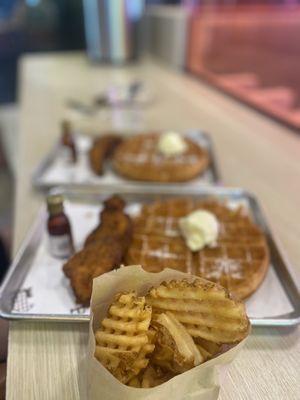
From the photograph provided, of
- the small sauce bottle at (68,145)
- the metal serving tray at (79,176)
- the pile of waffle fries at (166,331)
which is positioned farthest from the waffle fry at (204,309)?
the small sauce bottle at (68,145)

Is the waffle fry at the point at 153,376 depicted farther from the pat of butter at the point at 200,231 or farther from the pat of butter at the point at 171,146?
the pat of butter at the point at 171,146

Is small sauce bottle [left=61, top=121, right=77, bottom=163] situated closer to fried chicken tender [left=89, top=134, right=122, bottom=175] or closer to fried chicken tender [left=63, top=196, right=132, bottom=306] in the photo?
fried chicken tender [left=89, top=134, right=122, bottom=175]

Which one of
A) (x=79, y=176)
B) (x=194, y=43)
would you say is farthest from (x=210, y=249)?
(x=194, y=43)

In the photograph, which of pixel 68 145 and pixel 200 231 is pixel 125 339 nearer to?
pixel 200 231

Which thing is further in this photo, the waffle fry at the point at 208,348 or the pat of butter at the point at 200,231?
the pat of butter at the point at 200,231

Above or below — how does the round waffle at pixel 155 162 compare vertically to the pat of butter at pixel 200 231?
below

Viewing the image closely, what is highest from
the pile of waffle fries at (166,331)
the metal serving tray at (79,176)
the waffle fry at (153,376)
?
the pile of waffle fries at (166,331)

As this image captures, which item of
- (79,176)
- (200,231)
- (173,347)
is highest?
(173,347)

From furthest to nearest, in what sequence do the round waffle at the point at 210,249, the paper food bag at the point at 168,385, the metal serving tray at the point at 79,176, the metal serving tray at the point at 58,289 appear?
1. the metal serving tray at the point at 79,176
2. the round waffle at the point at 210,249
3. the metal serving tray at the point at 58,289
4. the paper food bag at the point at 168,385
